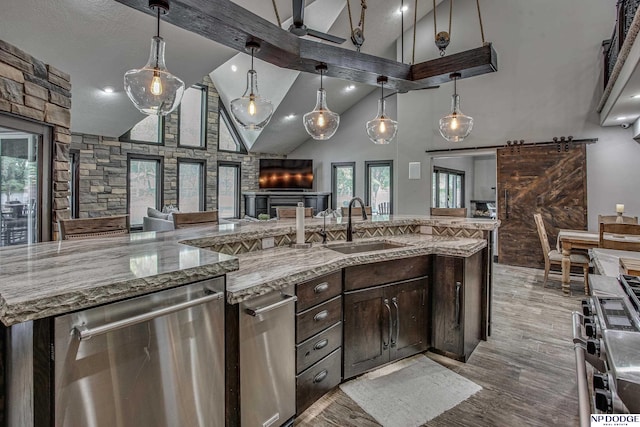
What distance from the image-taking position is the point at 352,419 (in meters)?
1.96

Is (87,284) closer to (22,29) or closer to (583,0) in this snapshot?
(22,29)

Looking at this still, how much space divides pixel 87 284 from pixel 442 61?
2.78m

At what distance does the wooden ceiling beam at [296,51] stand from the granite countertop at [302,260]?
132cm

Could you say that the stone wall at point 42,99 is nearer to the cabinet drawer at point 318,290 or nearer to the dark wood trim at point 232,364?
the dark wood trim at point 232,364

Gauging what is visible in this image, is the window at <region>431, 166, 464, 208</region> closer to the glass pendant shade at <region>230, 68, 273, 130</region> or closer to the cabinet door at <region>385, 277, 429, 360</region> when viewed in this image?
the cabinet door at <region>385, 277, 429, 360</region>

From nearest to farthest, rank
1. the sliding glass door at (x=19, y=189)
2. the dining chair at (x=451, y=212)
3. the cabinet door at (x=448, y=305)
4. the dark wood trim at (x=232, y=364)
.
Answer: the dark wood trim at (x=232, y=364) < the cabinet door at (x=448, y=305) < the sliding glass door at (x=19, y=189) < the dining chair at (x=451, y=212)

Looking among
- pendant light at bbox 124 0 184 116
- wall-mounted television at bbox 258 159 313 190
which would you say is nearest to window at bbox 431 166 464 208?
wall-mounted television at bbox 258 159 313 190

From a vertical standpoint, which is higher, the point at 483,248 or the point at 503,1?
the point at 503,1

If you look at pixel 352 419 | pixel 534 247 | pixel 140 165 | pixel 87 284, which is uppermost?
pixel 140 165

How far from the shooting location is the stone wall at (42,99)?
7.97 feet

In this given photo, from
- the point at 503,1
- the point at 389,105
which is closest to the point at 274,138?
the point at 389,105

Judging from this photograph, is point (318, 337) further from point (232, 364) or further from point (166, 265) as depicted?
point (166, 265)

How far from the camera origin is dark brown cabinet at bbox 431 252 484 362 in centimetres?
253

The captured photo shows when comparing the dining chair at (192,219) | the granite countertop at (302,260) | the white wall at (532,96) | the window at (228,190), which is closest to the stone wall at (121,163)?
the window at (228,190)
